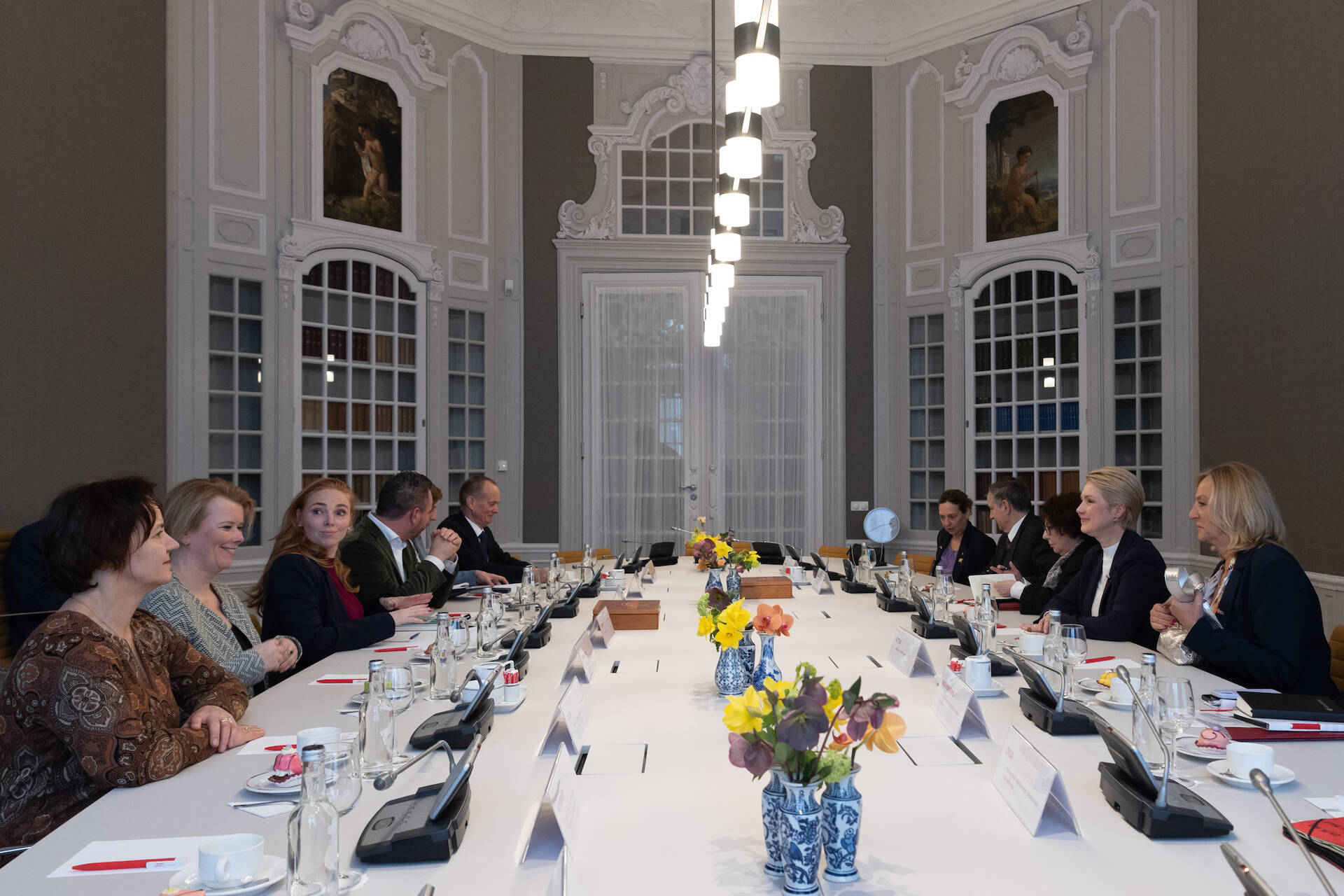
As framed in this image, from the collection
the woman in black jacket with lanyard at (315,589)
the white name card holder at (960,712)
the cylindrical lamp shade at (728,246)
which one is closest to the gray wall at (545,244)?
the cylindrical lamp shade at (728,246)

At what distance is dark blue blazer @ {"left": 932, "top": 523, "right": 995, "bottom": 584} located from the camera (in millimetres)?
6004

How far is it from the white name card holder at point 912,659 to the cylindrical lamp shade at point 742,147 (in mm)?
1580

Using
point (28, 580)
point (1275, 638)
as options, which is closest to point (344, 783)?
point (1275, 638)

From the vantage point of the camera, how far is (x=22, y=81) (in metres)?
5.40

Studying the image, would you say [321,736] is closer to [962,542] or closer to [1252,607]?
[1252,607]

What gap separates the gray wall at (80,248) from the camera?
5340mm

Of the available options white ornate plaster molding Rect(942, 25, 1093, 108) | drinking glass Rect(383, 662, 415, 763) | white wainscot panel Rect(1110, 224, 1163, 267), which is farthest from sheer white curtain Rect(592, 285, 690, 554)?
drinking glass Rect(383, 662, 415, 763)

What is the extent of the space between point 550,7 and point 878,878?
8698 millimetres

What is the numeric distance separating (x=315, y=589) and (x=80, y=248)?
3673 mm

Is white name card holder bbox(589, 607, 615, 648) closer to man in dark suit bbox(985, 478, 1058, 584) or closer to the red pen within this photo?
the red pen

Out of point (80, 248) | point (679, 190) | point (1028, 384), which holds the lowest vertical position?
point (1028, 384)

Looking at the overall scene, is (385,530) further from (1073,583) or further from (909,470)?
(909,470)

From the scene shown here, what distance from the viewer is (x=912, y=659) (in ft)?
9.62

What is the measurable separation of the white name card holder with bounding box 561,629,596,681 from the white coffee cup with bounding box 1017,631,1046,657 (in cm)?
144
